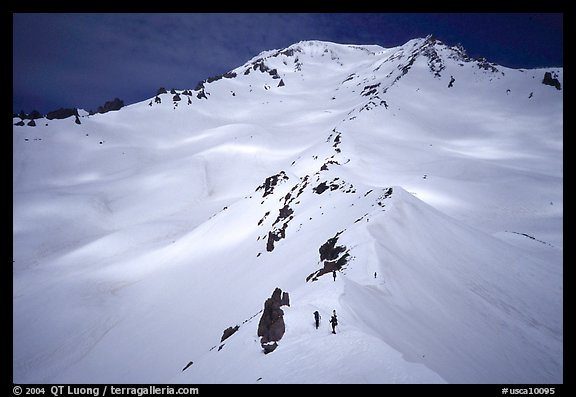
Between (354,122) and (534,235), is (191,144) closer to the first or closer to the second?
(354,122)

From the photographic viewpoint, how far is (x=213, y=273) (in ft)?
92.7

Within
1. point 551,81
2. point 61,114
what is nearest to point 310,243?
point 551,81

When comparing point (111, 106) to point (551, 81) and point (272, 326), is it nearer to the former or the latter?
point (272, 326)

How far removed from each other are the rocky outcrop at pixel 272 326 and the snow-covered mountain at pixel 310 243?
0.84 feet

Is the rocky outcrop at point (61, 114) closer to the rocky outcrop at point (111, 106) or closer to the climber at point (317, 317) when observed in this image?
the rocky outcrop at point (111, 106)

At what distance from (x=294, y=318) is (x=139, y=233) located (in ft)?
136

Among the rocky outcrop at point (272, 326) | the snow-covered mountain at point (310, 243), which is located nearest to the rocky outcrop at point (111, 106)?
the snow-covered mountain at point (310, 243)

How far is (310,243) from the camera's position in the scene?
23.0m

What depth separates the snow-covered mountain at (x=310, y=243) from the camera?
10.9 m

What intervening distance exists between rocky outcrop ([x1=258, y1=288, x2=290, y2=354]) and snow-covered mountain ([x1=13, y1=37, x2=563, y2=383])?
0.84 feet

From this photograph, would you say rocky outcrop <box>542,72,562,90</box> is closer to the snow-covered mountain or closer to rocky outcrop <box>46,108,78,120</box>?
the snow-covered mountain

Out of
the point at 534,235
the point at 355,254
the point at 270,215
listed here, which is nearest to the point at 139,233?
the point at 270,215

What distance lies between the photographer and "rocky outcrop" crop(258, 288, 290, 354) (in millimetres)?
9531

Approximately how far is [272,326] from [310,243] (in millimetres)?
13143
